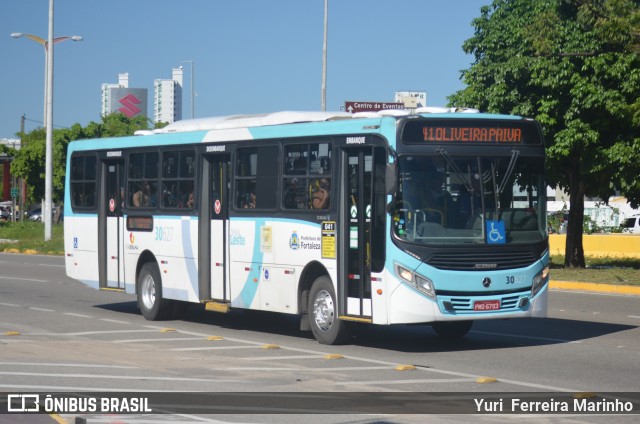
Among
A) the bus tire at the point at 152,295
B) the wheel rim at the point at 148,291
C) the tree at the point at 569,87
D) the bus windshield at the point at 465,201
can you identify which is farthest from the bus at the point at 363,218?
the tree at the point at 569,87

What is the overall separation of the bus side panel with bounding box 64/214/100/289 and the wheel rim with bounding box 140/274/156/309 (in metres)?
1.59

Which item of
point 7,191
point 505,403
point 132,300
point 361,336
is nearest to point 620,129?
point 132,300

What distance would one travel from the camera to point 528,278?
49.5 feet

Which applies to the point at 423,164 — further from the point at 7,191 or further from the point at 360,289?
the point at 7,191

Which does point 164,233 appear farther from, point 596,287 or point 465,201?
point 596,287

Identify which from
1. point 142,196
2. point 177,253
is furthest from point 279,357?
point 142,196

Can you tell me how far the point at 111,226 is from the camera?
2073 cm

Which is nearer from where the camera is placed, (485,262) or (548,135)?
(485,262)

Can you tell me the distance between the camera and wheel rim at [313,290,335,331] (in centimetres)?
1545

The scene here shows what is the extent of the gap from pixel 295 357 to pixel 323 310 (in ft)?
5.40

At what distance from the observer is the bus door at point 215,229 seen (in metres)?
17.8

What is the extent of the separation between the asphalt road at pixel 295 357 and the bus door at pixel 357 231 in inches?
26.8

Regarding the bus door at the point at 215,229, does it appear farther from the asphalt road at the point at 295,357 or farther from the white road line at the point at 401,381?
the white road line at the point at 401,381

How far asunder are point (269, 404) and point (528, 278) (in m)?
5.70
